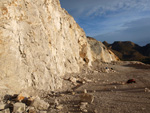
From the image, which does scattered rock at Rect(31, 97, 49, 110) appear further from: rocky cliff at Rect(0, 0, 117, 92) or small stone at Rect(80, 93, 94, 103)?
rocky cliff at Rect(0, 0, 117, 92)

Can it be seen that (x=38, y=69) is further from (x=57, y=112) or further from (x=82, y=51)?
Result: (x=82, y=51)

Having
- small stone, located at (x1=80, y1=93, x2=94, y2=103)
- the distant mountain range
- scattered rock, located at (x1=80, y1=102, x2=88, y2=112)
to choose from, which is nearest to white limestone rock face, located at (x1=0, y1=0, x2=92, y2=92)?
small stone, located at (x1=80, y1=93, x2=94, y2=103)

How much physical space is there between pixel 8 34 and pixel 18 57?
163 cm

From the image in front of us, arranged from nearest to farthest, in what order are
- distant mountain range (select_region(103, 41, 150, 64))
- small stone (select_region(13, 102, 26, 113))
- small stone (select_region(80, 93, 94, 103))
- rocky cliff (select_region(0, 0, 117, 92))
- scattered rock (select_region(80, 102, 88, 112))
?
1. small stone (select_region(13, 102, 26, 113))
2. scattered rock (select_region(80, 102, 88, 112))
3. small stone (select_region(80, 93, 94, 103))
4. rocky cliff (select_region(0, 0, 117, 92))
5. distant mountain range (select_region(103, 41, 150, 64))

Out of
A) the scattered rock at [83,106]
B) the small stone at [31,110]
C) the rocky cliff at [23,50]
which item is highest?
the rocky cliff at [23,50]

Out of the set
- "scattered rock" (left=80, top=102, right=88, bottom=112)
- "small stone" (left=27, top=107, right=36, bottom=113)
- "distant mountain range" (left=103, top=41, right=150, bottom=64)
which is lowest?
"scattered rock" (left=80, top=102, right=88, bottom=112)

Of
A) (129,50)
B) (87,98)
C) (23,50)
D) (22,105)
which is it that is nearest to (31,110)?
(22,105)

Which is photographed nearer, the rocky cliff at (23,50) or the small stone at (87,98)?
the small stone at (87,98)

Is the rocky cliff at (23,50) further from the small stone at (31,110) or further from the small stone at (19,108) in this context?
the small stone at (31,110)

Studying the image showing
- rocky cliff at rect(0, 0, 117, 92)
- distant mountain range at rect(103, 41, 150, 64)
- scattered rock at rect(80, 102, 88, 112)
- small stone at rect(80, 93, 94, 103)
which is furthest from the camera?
distant mountain range at rect(103, 41, 150, 64)

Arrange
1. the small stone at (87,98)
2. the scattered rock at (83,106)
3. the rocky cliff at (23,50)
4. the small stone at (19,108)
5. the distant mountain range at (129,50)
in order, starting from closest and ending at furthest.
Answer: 1. the small stone at (19,108)
2. the scattered rock at (83,106)
3. the small stone at (87,98)
4. the rocky cliff at (23,50)
5. the distant mountain range at (129,50)

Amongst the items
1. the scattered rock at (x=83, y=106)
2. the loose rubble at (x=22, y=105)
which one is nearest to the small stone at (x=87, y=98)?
the scattered rock at (x=83, y=106)

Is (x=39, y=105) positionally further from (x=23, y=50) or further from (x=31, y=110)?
(x=23, y=50)

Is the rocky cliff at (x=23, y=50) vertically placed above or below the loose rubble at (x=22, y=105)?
above
